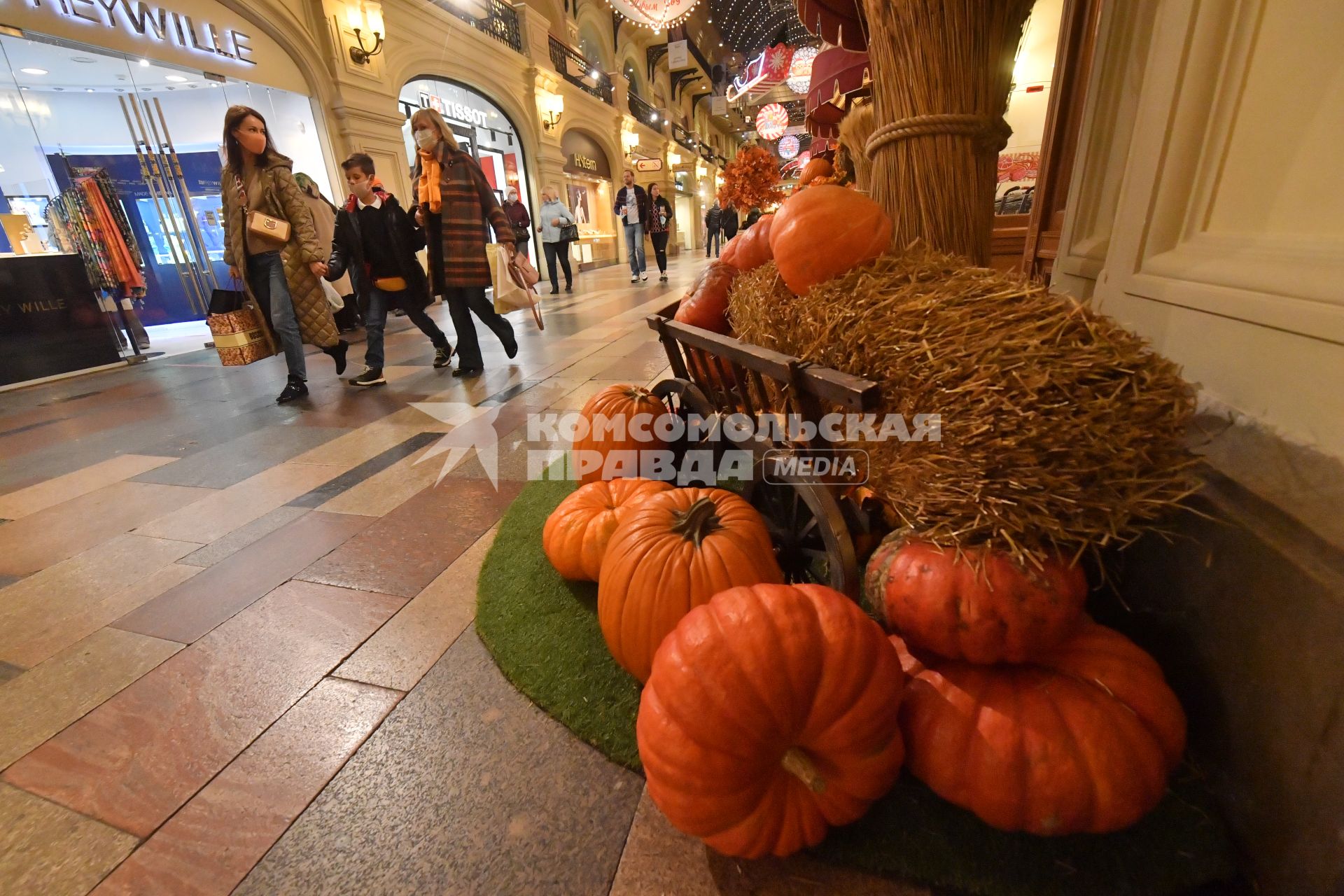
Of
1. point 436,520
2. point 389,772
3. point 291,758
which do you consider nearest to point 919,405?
point 389,772

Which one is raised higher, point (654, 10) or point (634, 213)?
point (654, 10)

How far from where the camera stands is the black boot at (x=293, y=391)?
439 centimetres

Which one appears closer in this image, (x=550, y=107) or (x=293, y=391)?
(x=293, y=391)

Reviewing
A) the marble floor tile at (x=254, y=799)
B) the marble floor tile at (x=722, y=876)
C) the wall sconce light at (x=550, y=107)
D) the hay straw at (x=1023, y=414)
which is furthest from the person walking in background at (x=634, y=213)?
the marble floor tile at (x=722, y=876)

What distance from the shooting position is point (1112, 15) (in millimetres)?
1661

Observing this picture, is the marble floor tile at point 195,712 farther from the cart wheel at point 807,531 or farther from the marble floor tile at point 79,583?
the cart wheel at point 807,531

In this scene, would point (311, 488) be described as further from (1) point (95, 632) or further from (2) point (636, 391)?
(2) point (636, 391)

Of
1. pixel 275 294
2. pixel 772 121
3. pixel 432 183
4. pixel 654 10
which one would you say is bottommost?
pixel 275 294

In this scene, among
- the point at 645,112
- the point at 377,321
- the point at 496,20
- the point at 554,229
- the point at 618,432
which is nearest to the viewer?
the point at 618,432

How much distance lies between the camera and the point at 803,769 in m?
0.93

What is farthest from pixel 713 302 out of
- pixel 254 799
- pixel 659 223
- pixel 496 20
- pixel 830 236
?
pixel 496 20

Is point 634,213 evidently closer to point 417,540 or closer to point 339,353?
point 339,353

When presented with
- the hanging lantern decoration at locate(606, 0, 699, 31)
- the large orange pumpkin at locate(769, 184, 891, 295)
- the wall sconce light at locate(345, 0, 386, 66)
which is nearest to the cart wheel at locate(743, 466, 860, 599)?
the large orange pumpkin at locate(769, 184, 891, 295)

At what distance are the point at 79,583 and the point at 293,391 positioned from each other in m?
2.75
